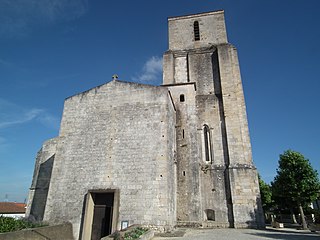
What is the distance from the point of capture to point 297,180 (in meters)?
15.0

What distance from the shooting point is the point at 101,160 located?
11.2 metres

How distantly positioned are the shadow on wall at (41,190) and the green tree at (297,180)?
1666 cm

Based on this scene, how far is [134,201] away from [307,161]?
12.7 metres

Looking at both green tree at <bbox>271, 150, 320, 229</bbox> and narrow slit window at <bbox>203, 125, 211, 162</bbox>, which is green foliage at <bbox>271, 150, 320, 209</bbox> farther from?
narrow slit window at <bbox>203, 125, 211, 162</bbox>

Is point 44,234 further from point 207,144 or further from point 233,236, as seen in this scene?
point 207,144

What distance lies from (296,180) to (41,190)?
18.1 m

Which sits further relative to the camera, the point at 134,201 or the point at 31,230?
the point at 134,201

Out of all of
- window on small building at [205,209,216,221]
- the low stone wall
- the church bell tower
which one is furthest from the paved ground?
the low stone wall

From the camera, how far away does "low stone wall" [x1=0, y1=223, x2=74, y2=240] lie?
6809 millimetres

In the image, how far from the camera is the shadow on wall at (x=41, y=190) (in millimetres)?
15156

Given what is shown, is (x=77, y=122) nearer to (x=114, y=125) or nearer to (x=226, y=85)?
(x=114, y=125)

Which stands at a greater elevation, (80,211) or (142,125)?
(142,125)

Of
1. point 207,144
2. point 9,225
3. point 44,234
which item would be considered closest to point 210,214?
point 207,144

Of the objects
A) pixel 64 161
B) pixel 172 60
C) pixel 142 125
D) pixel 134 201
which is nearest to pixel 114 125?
pixel 142 125
